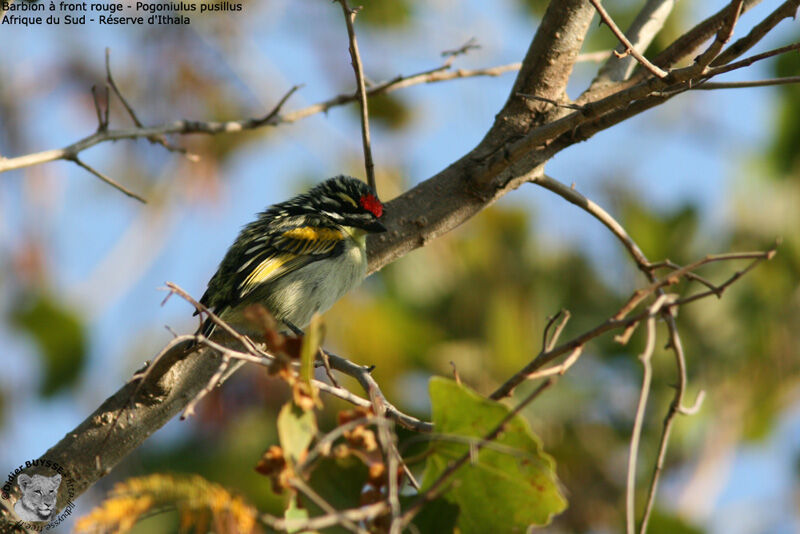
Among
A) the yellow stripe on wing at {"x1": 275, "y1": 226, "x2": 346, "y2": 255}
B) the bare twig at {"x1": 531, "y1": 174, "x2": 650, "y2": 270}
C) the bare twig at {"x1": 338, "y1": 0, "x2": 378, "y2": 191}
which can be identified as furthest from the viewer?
the yellow stripe on wing at {"x1": 275, "y1": 226, "x2": 346, "y2": 255}

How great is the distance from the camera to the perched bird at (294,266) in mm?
4500

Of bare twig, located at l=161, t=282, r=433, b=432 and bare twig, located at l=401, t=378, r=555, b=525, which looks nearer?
bare twig, located at l=401, t=378, r=555, b=525

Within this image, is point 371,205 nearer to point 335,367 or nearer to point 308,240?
point 308,240

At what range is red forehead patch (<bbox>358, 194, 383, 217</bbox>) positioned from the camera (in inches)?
161

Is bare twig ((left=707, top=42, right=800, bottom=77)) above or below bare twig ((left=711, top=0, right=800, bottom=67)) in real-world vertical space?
below

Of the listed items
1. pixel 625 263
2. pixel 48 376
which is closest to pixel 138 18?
pixel 48 376

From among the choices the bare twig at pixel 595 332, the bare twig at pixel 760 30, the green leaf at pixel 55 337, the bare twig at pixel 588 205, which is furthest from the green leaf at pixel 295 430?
the green leaf at pixel 55 337

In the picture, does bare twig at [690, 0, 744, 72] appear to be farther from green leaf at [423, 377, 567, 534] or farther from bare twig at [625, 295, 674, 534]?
green leaf at [423, 377, 567, 534]

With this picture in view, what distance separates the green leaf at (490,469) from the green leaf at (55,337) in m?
8.91

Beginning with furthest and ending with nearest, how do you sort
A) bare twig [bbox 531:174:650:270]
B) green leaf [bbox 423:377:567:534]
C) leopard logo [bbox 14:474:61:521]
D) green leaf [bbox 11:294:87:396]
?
1. green leaf [bbox 11:294:87:396]
2. bare twig [bbox 531:174:650:270]
3. leopard logo [bbox 14:474:61:521]
4. green leaf [bbox 423:377:567:534]

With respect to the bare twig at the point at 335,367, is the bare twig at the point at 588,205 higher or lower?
higher

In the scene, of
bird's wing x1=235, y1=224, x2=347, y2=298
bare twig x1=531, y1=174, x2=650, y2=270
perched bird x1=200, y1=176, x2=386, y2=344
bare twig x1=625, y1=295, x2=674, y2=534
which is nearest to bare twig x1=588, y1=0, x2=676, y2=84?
bare twig x1=531, y1=174, x2=650, y2=270

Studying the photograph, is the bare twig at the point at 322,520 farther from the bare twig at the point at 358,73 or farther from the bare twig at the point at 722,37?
the bare twig at the point at 358,73

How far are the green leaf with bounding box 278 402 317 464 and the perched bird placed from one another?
247 centimetres
